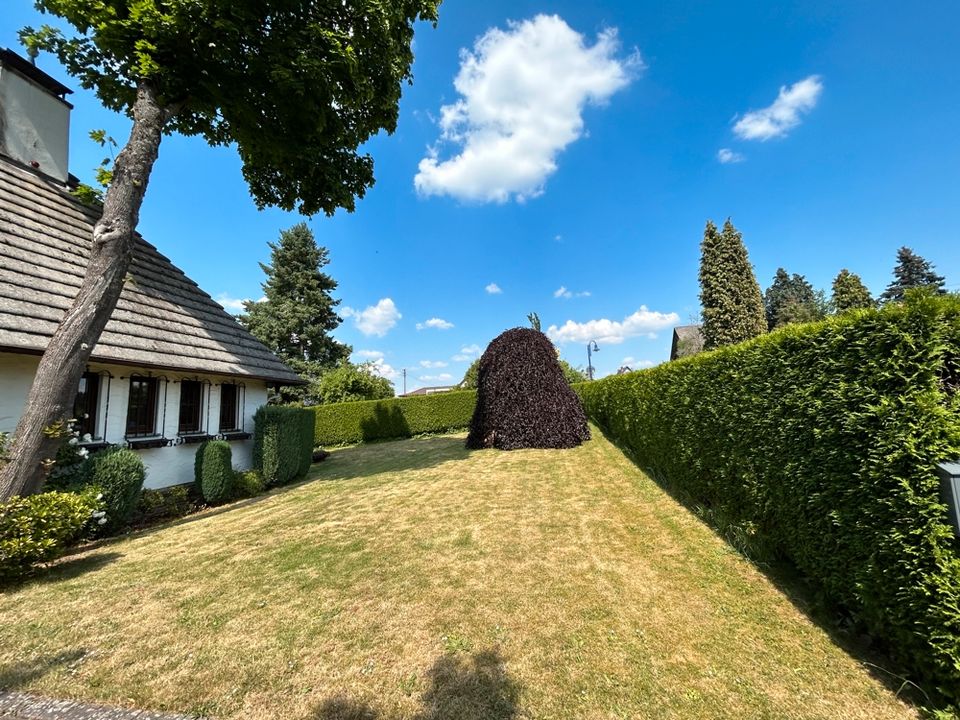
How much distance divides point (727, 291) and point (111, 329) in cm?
3491

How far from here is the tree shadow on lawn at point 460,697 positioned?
228 cm

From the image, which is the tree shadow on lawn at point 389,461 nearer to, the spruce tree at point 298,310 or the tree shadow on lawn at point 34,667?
the tree shadow on lawn at point 34,667

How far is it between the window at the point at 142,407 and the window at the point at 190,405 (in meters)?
0.55

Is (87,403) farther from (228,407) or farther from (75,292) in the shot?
(228,407)

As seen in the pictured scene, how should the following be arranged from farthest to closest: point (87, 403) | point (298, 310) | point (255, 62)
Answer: point (298, 310), point (87, 403), point (255, 62)

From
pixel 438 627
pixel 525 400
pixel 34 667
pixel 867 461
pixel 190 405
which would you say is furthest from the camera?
pixel 525 400

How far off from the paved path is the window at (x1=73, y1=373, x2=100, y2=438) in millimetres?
5580

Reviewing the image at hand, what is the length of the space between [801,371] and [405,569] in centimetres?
418

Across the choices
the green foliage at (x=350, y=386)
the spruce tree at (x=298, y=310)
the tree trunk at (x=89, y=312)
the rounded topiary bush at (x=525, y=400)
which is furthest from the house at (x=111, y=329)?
the spruce tree at (x=298, y=310)

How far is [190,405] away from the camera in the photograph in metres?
8.60

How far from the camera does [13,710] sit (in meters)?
2.42

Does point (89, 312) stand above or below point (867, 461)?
above

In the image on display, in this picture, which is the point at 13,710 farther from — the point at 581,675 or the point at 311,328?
the point at 311,328

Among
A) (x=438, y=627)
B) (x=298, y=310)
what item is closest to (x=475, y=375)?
(x=298, y=310)
